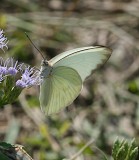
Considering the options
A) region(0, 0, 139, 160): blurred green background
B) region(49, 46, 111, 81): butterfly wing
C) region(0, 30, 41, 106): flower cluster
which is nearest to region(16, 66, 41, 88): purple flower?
region(0, 30, 41, 106): flower cluster

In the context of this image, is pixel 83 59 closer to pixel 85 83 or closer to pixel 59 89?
pixel 59 89

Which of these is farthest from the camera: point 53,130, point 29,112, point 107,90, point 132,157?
point 107,90

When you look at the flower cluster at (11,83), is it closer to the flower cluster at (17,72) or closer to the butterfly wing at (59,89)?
the flower cluster at (17,72)

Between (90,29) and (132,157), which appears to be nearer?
(132,157)

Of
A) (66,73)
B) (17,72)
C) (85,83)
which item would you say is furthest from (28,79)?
(85,83)

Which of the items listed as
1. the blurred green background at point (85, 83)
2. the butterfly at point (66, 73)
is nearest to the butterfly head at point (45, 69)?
the butterfly at point (66, 73)

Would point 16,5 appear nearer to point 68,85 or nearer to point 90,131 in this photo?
point 90,131

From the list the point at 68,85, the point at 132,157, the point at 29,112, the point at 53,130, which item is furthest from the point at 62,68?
the point at 29,112

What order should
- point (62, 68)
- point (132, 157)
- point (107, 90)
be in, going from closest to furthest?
point (132, 157)
point (62, 68)
point (107, 90)
